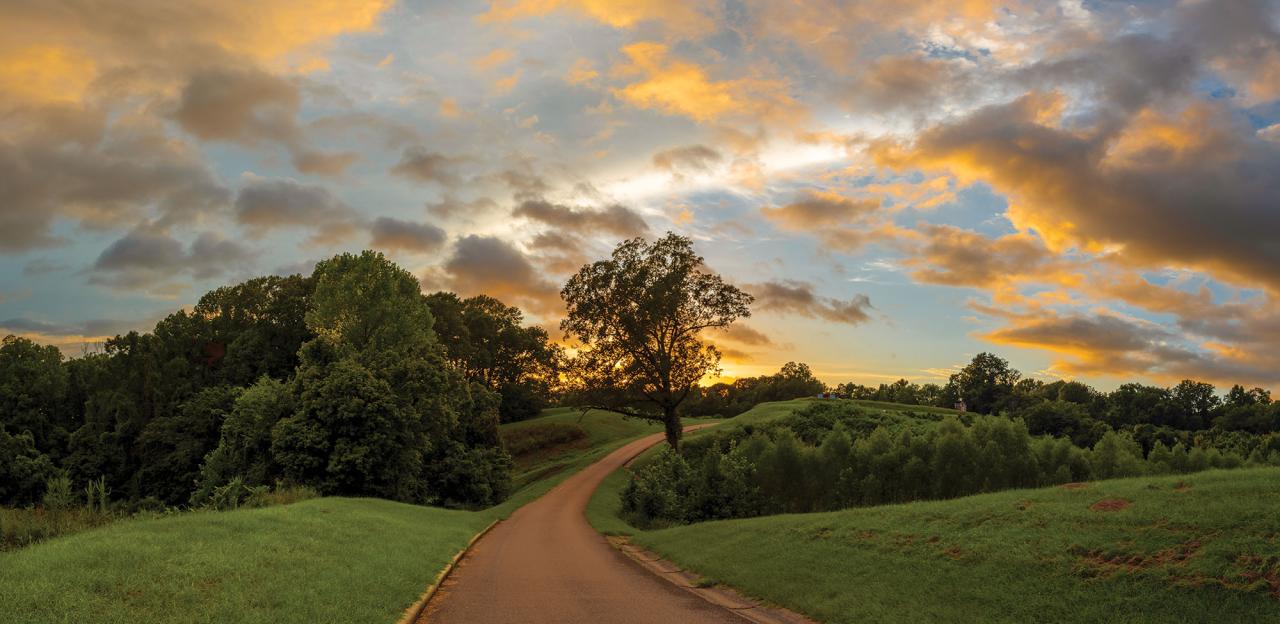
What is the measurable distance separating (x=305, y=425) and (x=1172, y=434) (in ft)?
307

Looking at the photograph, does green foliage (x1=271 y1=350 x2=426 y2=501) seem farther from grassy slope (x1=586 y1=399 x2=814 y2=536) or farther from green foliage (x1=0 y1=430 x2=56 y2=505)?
green foliage (x1=0 y1=430 x2=56 y2=505)

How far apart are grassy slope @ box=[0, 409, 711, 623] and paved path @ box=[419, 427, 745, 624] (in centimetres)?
121

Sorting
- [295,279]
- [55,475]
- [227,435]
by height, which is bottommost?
[55,475]

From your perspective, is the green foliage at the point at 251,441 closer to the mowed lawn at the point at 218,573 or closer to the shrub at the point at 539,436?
the mowed lawn at the point at 218,573

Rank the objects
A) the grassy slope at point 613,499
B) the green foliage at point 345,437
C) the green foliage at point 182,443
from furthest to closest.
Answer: the green foliage at point 182,443, the green foliage at point 345,437, the grassy slope at point 613,499

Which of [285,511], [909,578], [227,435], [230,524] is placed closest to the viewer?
[909,578]

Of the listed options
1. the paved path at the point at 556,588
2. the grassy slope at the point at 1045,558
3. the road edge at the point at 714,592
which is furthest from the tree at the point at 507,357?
the grassy slope at the point at 1045,558

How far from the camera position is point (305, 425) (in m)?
41.4

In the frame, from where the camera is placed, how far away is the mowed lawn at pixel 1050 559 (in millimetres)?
11758

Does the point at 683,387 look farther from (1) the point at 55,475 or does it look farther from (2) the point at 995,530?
(1) the point at 55,475

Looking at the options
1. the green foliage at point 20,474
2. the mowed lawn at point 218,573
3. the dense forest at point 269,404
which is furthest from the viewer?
the green foliage at point 20,474

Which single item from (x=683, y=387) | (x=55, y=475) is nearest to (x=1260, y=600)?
(x=683, y=387)

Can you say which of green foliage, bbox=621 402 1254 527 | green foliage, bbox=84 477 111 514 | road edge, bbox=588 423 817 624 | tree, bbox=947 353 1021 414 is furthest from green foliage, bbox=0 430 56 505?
tree, bbox=947 353 1021 414

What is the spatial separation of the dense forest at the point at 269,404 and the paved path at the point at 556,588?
551 inches
